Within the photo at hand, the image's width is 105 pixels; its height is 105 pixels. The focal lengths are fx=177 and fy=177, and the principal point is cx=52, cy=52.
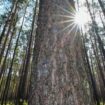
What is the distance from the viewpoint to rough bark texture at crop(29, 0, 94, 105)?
1075mm

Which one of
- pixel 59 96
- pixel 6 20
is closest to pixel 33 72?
pixel 59 96

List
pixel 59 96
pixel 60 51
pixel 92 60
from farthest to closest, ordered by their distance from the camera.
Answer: pixel 92 60, pixel 60 51, pixel 59 96

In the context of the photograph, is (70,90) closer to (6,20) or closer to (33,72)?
(33,72)

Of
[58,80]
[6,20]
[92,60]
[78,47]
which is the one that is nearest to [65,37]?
[78,47]

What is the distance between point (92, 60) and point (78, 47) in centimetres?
2120

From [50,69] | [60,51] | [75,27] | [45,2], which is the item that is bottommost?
[50,69]

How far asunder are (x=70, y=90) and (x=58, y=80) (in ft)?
0.31

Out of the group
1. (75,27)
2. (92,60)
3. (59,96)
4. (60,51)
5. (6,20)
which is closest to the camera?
(59,96)

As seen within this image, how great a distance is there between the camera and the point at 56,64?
114cm

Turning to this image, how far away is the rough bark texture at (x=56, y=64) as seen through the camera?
1075 millimetres

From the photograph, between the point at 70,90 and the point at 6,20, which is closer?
the point at 70,90

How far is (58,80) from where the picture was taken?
3.59 ft

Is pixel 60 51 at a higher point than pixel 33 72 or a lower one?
higher

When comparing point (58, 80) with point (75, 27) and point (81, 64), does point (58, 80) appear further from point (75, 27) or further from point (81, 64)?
point (75, 27)
